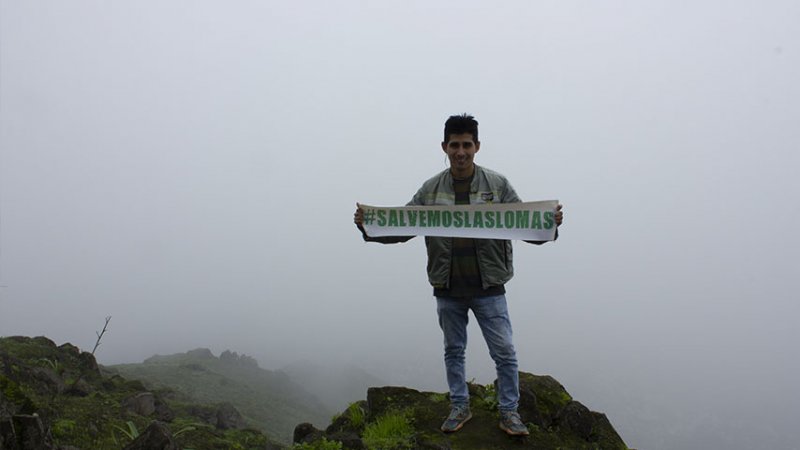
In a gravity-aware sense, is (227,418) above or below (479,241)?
below

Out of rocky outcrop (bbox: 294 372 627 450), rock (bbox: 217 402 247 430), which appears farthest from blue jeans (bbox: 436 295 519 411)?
rock (bbox: 217 402 247 430)

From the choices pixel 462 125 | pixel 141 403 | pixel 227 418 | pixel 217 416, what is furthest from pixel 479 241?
pixel 227 418

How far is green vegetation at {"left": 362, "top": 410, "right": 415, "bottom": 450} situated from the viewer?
249 inches

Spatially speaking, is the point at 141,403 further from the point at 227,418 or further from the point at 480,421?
the point at 227,418

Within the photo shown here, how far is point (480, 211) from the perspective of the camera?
6.47m

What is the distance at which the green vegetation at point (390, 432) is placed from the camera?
6316 millimetres

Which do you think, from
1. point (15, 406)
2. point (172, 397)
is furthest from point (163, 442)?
point (172, 397)

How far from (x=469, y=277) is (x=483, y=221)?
845 mm

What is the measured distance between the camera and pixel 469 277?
6.32m

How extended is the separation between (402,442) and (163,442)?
3122 mm

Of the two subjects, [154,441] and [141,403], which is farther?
[141,403]

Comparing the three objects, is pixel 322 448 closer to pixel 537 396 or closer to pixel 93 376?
pixel 537 396

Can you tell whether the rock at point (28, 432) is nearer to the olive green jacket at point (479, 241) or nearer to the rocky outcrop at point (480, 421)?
the rocky outcrop at point (480, 421)

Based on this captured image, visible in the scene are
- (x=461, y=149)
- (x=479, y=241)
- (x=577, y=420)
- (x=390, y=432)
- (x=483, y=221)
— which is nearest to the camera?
(x=461, y=149)
